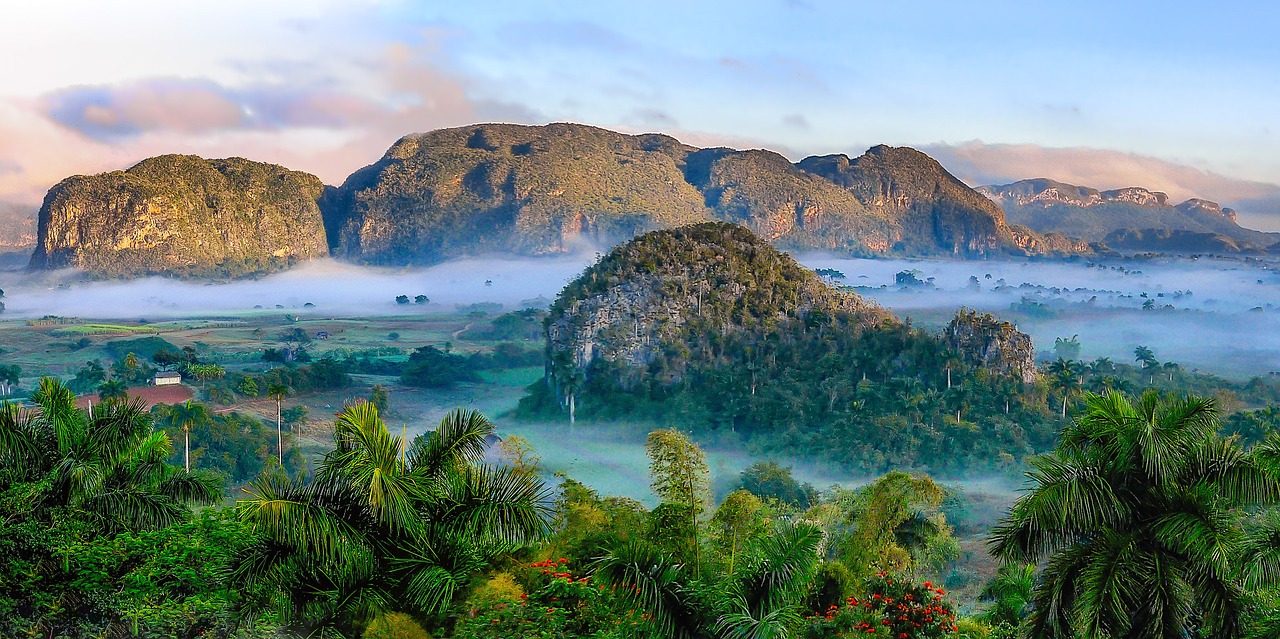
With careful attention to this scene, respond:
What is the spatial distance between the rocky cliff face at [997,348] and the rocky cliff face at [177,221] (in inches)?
5053

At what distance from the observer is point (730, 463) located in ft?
148

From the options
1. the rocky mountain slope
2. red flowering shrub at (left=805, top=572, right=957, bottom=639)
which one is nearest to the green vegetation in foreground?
red flowering shrub at (left=805, top=572, right=957, bottom=639)

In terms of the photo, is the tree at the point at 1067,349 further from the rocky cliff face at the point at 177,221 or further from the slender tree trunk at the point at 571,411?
the rocky cliff face at the point at 177,221

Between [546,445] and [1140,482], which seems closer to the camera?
[1140,482]

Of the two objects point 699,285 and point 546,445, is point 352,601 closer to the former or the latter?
point 546,445

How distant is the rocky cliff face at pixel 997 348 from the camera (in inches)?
1876

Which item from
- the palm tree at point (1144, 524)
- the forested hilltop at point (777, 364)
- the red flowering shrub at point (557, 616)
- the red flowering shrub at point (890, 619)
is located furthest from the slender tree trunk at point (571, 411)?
the palm tree at point (1144, 524)

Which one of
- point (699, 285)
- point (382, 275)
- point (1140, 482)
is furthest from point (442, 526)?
point (382, 275)

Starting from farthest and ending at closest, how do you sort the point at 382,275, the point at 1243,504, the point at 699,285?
the point at 382,275 → the point at 699,285 → the point at 1243,504

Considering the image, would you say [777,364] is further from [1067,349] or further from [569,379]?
[1067,349]

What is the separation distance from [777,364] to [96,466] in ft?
139

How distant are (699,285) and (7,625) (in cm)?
4730

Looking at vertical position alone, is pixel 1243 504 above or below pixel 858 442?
above

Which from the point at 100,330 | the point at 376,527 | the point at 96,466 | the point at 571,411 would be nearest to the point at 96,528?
the point at 96,466
